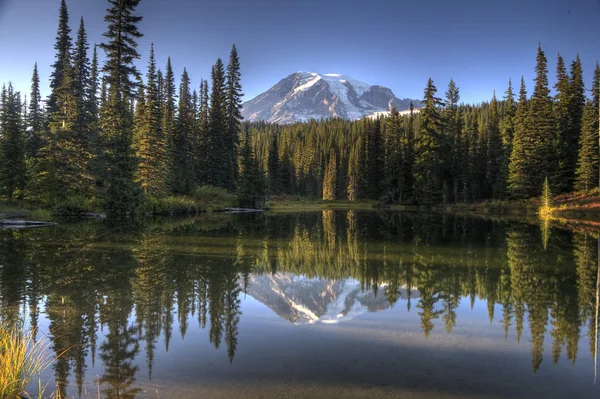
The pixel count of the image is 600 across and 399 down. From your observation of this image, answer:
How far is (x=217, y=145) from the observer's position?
58062 mm

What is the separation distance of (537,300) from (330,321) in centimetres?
504

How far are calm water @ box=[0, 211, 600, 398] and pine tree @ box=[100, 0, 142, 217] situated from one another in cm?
1842

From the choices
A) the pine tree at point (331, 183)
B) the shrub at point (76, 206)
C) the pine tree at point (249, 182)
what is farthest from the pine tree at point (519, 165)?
the pine tree at point (331, 183)

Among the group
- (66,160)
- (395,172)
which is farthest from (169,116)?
(395,172)

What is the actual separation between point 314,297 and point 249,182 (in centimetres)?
4182

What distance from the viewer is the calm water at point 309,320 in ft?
18.2

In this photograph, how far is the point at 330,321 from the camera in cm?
861

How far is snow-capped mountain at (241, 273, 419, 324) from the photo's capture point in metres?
9.09

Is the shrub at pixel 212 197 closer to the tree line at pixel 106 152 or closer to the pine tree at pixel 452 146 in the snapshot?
the tree line at pixel 106 152

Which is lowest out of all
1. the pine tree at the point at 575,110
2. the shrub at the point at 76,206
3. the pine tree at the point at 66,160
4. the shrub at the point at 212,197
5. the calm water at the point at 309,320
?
the calm water at the point at 309,320

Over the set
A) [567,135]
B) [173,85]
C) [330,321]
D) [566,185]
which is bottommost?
[330,321]

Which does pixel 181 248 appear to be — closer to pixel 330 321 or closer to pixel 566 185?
pixel 330 321

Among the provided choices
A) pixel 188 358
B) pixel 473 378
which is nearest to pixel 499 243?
pixel 473 378

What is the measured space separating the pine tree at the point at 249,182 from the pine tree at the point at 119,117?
51.4 ft
